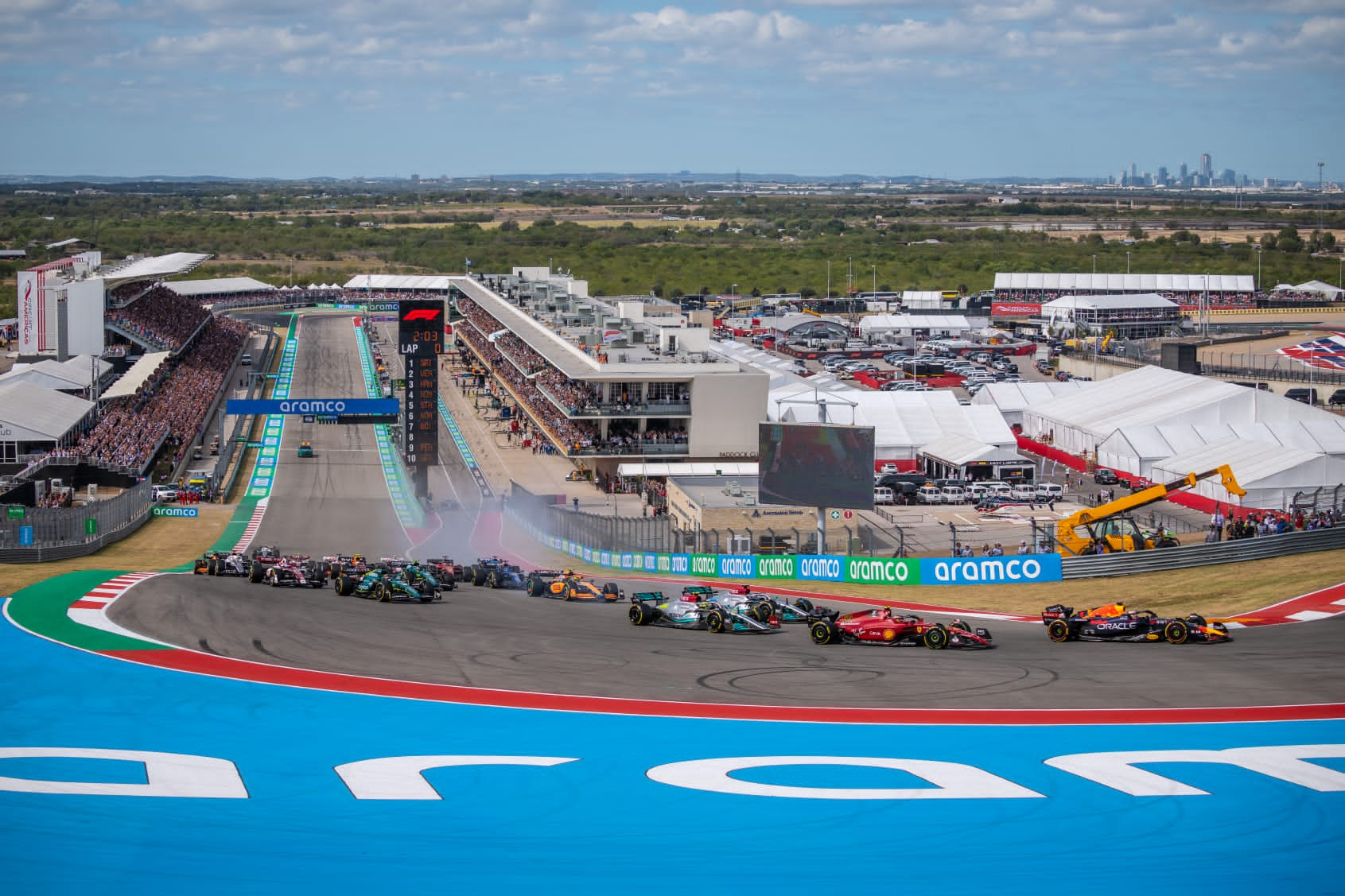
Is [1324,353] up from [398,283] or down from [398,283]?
down

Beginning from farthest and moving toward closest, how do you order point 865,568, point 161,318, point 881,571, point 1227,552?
point 161,318 → point 865,568 → point 881,571 → point 1227,552

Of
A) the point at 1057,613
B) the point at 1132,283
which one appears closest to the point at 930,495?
the point at 1057,613

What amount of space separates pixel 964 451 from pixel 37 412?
4015 cm

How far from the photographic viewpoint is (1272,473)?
46.8 metres

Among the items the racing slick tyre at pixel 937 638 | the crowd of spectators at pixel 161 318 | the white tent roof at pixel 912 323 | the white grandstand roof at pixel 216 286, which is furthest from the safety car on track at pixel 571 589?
the white grandstand roof at pixel 216 286

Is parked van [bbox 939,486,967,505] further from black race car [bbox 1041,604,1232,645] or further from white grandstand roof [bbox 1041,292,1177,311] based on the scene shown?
white grandstand roof [bbox 1041,292,1177,311]

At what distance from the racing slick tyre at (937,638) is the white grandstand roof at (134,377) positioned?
54212mm

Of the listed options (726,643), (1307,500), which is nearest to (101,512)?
(726,643)

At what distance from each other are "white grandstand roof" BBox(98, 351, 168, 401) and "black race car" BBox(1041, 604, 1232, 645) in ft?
182

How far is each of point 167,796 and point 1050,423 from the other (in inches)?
2186

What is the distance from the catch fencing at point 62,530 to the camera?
38188 mm

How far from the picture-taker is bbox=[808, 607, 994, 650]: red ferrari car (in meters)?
26.3

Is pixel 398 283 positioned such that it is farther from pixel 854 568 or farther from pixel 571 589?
pixel 571 589

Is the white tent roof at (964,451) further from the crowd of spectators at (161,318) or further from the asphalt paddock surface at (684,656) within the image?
the crowd of spectators at (161,318)
